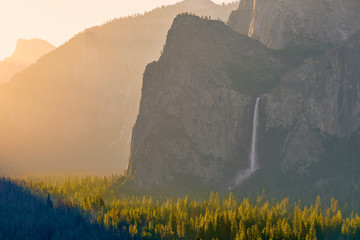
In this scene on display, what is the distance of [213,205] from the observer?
192375 mm

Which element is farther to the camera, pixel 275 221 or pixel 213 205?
pixel 213 205

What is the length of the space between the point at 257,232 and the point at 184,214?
110 ft

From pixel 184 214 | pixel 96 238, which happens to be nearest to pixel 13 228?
pixel 96 238

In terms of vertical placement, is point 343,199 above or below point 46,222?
above

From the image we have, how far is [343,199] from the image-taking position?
654 feet

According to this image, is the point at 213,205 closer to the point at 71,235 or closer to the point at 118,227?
the point at 118,227

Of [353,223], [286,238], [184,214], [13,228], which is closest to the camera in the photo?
[286,238]

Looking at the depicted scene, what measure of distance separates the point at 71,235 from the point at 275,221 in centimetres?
7604

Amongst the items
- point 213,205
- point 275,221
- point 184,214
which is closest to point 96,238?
point 184,214

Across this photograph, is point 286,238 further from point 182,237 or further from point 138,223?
point 138,223

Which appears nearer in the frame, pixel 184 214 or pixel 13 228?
pixel 184 214

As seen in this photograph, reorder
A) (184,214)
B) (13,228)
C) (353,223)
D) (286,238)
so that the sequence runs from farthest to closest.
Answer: (13,228) → (184,214) → (353,223) → (286,238)

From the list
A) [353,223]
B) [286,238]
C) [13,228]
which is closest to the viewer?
[286,238]

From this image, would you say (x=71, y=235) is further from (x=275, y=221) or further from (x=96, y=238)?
(x=275, y=221)
